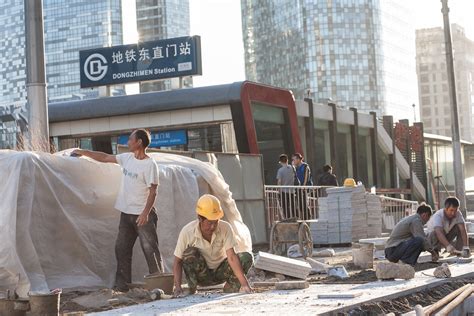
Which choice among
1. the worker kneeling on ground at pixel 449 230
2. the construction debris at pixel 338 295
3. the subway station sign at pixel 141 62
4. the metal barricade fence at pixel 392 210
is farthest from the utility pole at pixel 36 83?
the subway station sign at pixel 141 62

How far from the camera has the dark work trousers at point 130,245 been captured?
9.99 metres

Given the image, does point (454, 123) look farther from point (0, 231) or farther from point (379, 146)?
point (0, 231)

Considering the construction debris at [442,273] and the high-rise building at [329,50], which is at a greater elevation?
the high-rise building at [329,50]

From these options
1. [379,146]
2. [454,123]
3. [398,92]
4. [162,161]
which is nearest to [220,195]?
[162,161]

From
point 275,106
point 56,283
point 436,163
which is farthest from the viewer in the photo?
point 436,163

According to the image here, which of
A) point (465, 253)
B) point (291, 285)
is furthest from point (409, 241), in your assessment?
point (291, 285)

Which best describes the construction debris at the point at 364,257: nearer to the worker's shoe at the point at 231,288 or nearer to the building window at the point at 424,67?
the worker's shoe at the point at 231,288

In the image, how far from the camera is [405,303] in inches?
325

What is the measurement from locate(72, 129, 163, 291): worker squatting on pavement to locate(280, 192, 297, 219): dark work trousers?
9.12 metres

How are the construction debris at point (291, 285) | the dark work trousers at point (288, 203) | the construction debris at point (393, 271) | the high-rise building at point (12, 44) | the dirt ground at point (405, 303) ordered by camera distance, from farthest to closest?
the high-rise building at point (12, 44)
the dark work trousers at point (288, 203)
the construction debris at point (393, 271)
the construction debris at point (291, 285)
the dirt ground at point (405, 303)

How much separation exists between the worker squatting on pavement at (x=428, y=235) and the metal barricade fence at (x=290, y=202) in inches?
186

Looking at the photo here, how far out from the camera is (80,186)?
35.1ft

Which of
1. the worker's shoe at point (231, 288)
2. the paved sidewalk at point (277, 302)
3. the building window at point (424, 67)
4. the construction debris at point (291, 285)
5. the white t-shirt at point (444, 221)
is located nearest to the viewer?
the paved sidewalk at point (277, 302)

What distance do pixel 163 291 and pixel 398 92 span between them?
157154 mm
